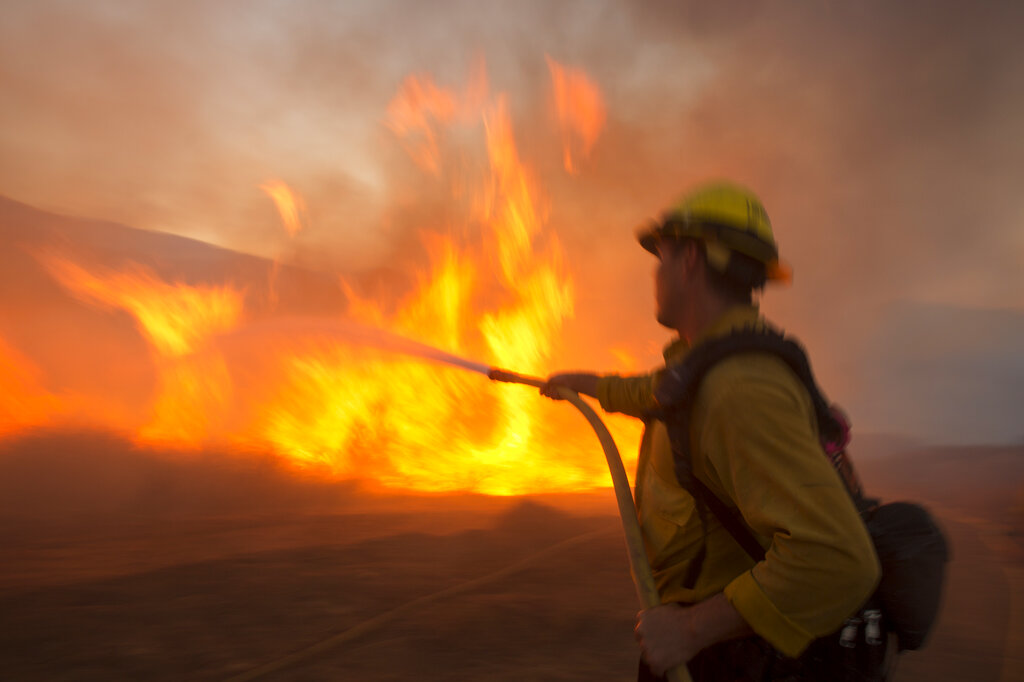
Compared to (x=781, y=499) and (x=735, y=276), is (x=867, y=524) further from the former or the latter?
(x=735, y=276)

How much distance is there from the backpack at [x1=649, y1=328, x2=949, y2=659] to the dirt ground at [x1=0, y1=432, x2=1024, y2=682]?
3.45 metres

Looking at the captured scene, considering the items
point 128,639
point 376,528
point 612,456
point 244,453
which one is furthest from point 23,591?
point 244,453

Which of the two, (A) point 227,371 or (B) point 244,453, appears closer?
(B) point 244,453

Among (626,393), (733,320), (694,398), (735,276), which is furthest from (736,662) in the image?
(626,393)

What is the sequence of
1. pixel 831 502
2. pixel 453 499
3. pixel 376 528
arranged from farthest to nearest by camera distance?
1. pixel 453 499
2. pixel 376 528
3. pixel 831 502

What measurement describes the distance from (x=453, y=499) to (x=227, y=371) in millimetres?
6836

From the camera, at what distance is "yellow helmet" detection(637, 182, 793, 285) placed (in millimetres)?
1761

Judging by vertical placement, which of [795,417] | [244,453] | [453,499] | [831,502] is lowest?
[831,502]

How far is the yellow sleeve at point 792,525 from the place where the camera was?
51.4 inches

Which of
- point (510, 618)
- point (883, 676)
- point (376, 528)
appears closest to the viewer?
point (883, 676)

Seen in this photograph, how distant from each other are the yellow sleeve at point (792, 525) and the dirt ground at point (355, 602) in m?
3.62

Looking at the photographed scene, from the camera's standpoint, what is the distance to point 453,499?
1218 centimetres

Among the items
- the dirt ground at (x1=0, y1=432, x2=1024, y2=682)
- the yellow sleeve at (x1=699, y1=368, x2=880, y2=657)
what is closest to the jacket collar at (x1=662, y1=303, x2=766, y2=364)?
the yellow sleeve at (x1=699, y1=368, x2=880, y2=657)

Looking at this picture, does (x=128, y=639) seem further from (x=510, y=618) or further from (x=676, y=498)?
(x=676, y=498)
